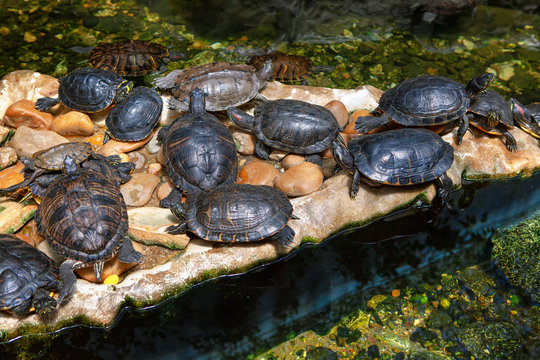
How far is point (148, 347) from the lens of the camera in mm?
4320

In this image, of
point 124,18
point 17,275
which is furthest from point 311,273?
point 124,18

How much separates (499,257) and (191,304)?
3.52 m

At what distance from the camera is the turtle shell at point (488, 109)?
5758mm

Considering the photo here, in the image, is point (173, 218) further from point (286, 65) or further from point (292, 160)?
point (286, 65)

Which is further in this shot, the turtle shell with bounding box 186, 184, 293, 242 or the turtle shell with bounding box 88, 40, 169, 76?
Answer: the turtle shell with bounding box 88, 40, 169, 76

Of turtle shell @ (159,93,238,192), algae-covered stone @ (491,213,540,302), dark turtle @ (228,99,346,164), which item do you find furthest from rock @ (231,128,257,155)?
algae-covered stone @ (491,213,540,302)

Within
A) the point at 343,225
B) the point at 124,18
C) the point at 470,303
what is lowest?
the point at 470,303

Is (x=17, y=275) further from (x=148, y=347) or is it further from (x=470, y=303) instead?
(x=470, y=303)

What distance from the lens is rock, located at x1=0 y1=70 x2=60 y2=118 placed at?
248 inches

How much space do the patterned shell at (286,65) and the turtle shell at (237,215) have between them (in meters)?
3.08

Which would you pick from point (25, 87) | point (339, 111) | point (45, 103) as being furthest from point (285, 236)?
point (25, 87)

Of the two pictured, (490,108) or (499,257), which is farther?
(490,108)

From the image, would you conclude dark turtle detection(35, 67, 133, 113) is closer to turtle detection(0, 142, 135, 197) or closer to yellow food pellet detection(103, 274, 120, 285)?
turtle detection(0, 142, 135, 197)

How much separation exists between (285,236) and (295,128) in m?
1.46
